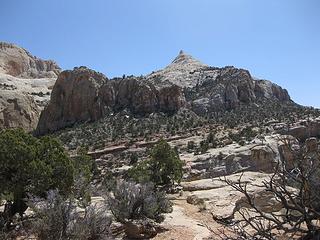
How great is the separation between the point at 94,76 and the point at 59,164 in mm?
65650

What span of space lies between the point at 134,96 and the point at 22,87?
51.1 meters

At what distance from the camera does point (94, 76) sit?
7925cm

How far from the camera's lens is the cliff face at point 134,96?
231ft

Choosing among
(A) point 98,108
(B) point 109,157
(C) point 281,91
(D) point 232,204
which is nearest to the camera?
(D) point 232,204

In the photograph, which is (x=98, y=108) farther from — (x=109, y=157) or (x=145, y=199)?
(x=145, y=199)

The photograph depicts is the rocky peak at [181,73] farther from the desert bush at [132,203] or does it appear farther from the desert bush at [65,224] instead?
the desert bush at [65,224]

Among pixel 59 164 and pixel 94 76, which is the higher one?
pixel 94 76

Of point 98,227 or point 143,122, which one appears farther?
point 143,122

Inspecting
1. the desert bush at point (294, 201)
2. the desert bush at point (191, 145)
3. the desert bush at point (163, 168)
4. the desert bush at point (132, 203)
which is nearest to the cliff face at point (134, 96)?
the desert bush at point (191, 145)

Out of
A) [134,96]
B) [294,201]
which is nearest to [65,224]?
[294,201]

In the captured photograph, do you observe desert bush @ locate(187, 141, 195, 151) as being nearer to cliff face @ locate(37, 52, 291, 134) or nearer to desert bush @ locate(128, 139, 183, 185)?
cliff face @ locate(37, 52, 291, 134)

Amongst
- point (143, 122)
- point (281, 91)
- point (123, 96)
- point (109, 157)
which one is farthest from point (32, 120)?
point (281, 91)

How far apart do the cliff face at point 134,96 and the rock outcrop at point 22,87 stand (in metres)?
4.98

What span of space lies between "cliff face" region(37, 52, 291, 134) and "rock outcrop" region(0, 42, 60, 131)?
196 inches
